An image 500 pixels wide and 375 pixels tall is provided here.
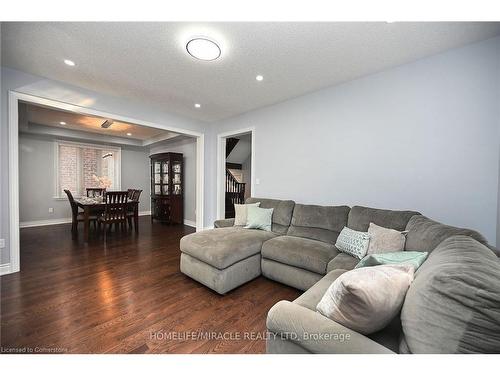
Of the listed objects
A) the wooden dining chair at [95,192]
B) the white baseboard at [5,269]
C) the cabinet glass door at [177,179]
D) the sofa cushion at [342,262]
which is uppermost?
the cabinet glass door at [177,179]

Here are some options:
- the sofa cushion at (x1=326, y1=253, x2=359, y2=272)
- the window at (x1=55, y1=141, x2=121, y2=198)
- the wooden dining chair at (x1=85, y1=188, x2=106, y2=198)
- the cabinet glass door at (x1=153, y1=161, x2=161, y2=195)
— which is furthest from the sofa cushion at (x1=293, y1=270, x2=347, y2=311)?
the window at (x1=55, y1=141, x2=121, y2=198)

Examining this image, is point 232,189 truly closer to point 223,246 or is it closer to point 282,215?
point 282,215

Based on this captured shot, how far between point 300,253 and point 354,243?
53 cm

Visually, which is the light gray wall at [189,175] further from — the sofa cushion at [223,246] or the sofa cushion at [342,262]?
the sofa cushion at [342,262]

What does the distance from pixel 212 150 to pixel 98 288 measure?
3.23 metres

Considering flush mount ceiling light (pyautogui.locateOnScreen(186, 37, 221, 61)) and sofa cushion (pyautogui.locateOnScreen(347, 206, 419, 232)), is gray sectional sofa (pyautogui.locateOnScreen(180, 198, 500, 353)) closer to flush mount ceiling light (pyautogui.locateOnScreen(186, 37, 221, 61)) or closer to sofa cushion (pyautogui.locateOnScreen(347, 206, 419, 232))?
sofa cushion (pyautogui.locateOnScreen(347, 206, 419, 232))

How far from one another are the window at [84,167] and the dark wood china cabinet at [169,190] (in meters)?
1.50

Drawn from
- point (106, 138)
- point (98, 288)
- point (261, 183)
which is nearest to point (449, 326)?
point (98, 288)

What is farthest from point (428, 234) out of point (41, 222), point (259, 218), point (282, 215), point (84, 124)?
point (41, 222)

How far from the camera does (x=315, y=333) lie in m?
0.84

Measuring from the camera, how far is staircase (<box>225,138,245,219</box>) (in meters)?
5.61

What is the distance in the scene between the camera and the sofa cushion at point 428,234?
4.42ft

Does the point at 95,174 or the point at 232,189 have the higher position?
the point at 95,174

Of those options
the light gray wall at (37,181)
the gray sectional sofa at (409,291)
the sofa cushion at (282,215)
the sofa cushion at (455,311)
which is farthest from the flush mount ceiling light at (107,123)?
the sofa cushion at (455,311)
